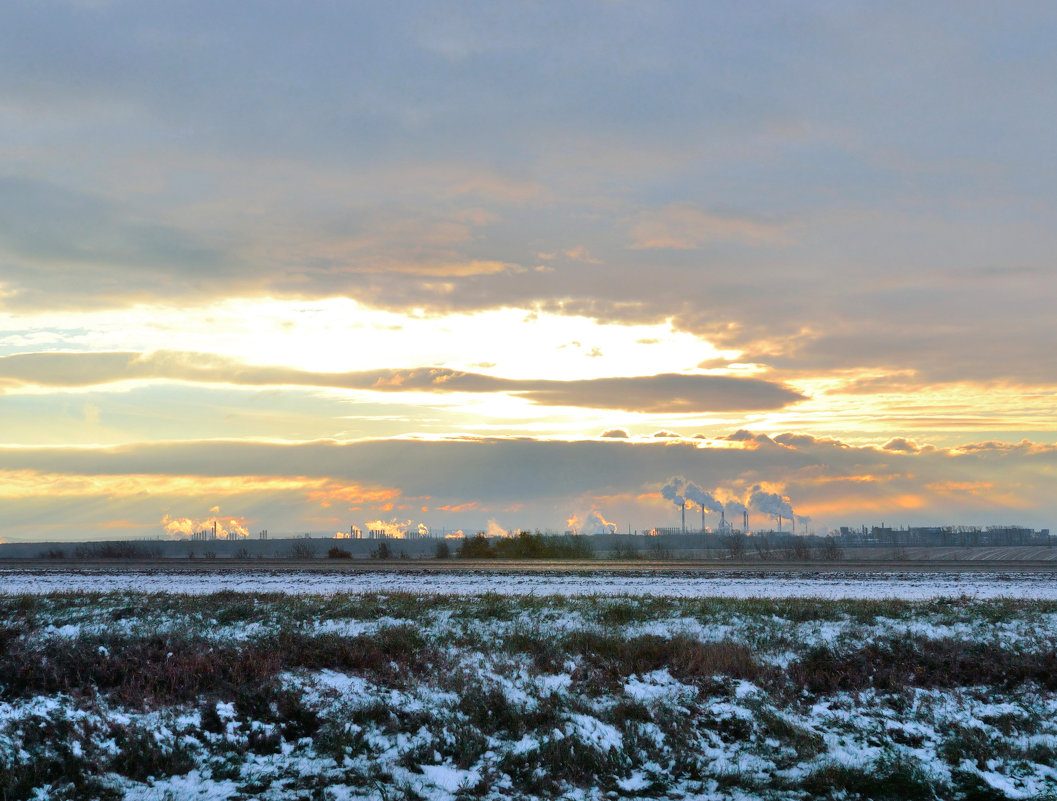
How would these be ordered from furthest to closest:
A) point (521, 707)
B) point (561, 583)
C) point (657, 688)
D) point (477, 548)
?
point (477, 548)
point (561, 583)
point (657, 688)
point (521, 707)

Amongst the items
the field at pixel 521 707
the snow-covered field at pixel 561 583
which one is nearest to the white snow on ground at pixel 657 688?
the field at pixel 521 707

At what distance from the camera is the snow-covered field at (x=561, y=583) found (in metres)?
34.4

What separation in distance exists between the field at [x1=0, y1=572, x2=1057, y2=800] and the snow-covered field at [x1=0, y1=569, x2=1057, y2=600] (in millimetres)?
11699

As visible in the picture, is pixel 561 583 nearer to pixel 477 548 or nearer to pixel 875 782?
pixel 875 782

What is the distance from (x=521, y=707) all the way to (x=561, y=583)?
25787 millimetres

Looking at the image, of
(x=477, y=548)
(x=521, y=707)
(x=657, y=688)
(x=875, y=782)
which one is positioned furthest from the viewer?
(x=477, y=548)

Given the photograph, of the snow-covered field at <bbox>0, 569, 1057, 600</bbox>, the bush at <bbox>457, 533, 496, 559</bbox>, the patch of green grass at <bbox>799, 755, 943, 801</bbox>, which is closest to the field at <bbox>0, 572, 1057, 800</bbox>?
the patch of green grass at <bbox>799, 755, 943, 801</bbox>

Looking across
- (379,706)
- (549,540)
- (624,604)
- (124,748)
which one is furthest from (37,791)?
(549,540)

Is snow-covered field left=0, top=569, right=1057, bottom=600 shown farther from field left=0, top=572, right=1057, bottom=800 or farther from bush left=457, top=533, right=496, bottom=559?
bush left=457, top=533, right=496, bottom=559

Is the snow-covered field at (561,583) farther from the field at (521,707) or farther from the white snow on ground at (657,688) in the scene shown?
the white snow on ground at (657,688)

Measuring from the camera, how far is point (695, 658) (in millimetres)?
17531

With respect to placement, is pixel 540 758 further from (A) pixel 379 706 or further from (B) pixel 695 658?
(B) pixel 695 658

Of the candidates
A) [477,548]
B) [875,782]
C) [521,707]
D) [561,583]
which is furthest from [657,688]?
[477,548]

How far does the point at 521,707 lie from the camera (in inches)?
593
